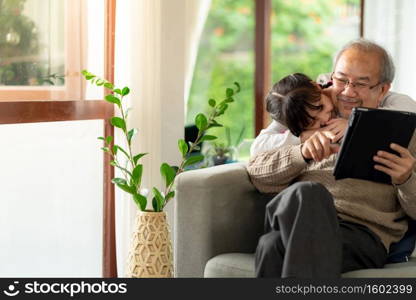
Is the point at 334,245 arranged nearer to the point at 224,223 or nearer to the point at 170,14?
the point at 224,223

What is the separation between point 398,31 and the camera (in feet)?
16.2

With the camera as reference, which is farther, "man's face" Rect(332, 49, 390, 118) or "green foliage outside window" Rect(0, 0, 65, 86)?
"green foliage outside window" Rect(0, 0, 65, 86)

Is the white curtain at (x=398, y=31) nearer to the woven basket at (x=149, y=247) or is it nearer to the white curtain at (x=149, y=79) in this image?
the white curtain at (x=149, y=79)

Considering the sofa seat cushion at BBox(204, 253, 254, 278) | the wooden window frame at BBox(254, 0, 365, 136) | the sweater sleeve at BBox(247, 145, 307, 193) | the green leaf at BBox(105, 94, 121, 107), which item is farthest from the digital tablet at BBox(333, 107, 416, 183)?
the wooden window frame at BBox(254, 0, 365, 136)

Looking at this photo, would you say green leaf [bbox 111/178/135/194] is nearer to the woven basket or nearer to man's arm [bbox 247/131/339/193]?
the woven basket

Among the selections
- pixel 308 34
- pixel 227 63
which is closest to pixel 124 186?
pixel 227 63

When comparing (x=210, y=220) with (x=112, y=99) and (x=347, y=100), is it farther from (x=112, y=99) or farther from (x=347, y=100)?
(x=112, y=99)

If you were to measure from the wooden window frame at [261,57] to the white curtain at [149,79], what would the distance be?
1.24m

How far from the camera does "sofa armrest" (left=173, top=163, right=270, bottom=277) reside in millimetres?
2639

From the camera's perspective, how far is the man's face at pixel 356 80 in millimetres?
2727

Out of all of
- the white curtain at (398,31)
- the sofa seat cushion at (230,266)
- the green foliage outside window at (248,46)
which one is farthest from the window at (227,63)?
the sofa seat cushion at (230,266)

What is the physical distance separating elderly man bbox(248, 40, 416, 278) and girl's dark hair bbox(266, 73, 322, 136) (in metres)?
0.06

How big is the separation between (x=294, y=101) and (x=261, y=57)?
245cm

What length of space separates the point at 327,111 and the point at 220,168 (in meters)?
0.39
